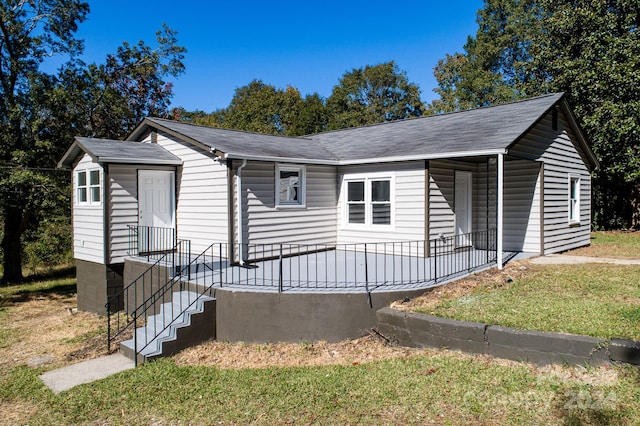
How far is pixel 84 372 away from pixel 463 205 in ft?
33.2

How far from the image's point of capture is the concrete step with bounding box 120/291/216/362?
7309 millimetres

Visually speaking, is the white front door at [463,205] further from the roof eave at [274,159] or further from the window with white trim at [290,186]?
the window with white trim at [290,186]

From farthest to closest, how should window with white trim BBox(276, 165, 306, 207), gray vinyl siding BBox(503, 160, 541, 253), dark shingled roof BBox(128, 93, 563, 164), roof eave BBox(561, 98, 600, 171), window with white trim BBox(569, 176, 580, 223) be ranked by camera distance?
window with white trim BBox(569, 176, 580, 223) → roof eave BBox(561, 98, 600, 171) → gray vinyl siding BBox(503, 160, 541, 253) → window with white trim BBox(276, 165, 306, 207) → dark shingled roof BBox(128, 93, 563, 164)

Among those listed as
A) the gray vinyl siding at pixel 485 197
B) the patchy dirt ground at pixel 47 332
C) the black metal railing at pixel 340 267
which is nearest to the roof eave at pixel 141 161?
the black metal railing at pixel 340 267

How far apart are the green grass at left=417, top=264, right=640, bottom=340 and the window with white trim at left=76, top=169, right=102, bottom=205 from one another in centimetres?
923

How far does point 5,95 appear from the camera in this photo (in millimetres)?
16609

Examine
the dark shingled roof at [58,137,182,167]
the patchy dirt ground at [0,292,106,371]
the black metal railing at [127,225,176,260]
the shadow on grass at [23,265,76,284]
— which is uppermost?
the dark shingled roof at [58,137,182,167]

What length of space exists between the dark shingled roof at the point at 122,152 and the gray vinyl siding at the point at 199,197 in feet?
1.13

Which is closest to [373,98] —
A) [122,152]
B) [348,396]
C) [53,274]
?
[53,274]

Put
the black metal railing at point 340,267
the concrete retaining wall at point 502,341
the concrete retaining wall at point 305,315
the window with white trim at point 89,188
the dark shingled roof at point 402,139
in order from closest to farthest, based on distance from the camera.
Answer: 1. the concrete retaining wall at point 502,341
2. the concrete retaining wall at point 305,315
3. the black metal railing at point 340,267
4. the dark shingled roof at point 402,139
5. the window with white trim at point 89,188

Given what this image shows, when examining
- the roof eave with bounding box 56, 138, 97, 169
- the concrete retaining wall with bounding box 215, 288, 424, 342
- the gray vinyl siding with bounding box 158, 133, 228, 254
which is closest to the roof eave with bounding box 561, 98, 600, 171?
the concrete retaining wall with bounding box 215, 288, 424, 342

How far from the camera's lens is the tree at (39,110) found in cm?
1548

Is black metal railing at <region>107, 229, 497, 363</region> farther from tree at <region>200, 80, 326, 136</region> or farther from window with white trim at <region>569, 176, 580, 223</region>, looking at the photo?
tree at <region>200, 80, 326, 136</region>

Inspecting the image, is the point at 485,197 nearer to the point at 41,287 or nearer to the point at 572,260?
the point at 572,260
